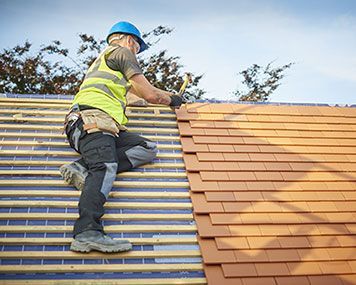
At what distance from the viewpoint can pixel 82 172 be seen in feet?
10.0

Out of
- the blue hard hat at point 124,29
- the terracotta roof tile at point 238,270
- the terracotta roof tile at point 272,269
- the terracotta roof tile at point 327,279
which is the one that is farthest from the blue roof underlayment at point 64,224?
the blue hard hat at point 124,29

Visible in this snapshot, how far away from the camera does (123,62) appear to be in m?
3.22

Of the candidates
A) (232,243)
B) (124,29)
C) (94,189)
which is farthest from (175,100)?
(232,243)

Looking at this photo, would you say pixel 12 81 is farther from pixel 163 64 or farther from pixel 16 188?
pixel 16 188

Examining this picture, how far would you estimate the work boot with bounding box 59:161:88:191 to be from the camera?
3025 millimetres

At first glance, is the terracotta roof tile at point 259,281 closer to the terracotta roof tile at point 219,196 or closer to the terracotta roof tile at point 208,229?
the terracotta roof tile at point 208,229

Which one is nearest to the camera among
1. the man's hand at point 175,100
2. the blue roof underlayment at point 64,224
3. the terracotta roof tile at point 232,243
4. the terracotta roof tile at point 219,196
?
the blue roof underlayment at point 64,224

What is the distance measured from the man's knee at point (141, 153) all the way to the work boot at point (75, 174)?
1.51ft

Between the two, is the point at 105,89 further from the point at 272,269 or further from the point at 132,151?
the point at 272,269

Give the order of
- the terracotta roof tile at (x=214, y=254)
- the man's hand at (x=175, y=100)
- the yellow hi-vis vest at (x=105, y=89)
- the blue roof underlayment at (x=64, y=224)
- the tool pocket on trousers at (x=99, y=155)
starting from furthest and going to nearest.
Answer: the man's hand at (x=175, y=100), the yellow hi-vis vest at (x=105, y=89), the tool pocket on trousers at (x=99, y=155), the terracotta roof tile at (x=214, y=254), the blue roof underlayment at (x=64, y=224)

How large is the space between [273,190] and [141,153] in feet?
4.39

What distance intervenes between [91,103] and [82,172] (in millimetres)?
651

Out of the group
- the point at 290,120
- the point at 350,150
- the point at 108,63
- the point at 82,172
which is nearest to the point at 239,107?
the point at 290,120

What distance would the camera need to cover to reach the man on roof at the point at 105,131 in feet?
8.68
